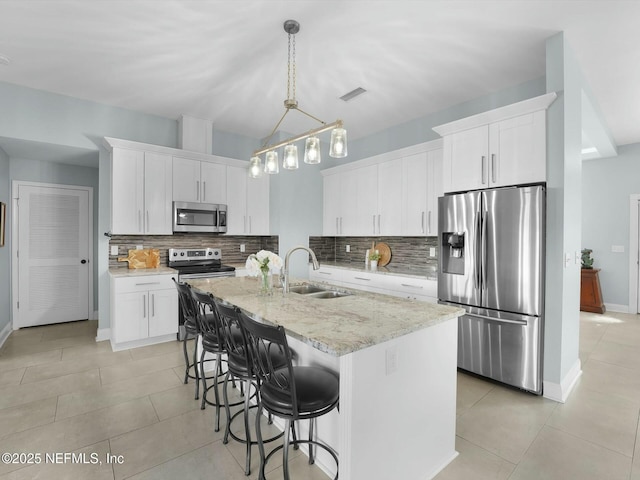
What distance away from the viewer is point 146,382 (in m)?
3.10

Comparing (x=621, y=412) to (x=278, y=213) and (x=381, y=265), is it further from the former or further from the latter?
(x=278, y=213)

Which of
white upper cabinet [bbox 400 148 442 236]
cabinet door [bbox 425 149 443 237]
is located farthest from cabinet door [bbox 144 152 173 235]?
cabinet door [bbox 425 149 443 237]

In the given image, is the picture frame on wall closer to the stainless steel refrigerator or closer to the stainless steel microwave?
the stainless steel microwave

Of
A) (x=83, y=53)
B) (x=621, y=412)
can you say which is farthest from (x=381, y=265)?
(x=83, y=53)

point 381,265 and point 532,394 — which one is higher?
point 381,265

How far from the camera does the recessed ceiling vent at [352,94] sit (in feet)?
12.3

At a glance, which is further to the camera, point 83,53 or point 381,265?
point 381,265

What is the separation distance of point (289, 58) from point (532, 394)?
3.55 meters

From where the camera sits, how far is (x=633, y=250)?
5.64m

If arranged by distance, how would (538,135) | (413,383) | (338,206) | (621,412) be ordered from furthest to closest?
1. (338,206)
2. (538,135)
3. (621,412)
4. (413,383)

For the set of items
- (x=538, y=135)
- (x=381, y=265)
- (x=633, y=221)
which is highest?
(x=538, y=135)

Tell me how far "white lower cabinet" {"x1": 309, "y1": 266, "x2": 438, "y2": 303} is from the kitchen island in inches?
60.8

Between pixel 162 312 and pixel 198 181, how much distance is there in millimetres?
1791

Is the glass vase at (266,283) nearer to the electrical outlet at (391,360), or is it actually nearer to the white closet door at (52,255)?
the electrical outlet at (391,360)
